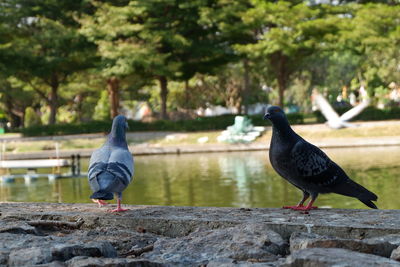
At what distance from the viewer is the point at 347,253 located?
11.4 ft

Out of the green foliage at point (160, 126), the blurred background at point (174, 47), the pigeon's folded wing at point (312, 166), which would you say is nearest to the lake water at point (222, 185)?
the pigeon's folded wing at point (312, 166)

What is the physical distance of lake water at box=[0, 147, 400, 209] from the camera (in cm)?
1200

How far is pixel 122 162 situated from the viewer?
5.31 meters

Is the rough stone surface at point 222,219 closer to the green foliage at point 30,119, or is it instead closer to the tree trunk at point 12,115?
the green foliage at point 30,119

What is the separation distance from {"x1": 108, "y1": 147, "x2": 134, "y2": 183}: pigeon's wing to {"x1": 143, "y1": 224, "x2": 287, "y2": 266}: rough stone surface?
3.08ft

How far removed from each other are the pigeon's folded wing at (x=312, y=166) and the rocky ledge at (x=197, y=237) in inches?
11.3

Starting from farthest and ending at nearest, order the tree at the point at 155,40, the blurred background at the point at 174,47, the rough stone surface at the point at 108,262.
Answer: the tree at the point at 155,40 → the blurred background at the point at 174,47 → the rough stone surface at the point at 108,262

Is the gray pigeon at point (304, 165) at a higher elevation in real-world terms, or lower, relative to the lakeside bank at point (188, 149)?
higher

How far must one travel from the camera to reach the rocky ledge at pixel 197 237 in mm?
3703

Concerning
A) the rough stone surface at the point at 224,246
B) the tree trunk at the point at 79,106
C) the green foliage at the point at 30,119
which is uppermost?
the tree trunk at the point at 79,106

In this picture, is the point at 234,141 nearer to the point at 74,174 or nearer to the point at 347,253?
the point at 74,174

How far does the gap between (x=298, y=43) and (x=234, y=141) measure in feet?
29.3

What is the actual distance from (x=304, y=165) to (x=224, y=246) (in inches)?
49.7

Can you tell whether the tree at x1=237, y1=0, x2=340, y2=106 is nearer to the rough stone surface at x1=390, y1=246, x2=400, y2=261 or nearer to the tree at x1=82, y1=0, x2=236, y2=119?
the tree at x1=82, y1=0, x2=236, y2=119
